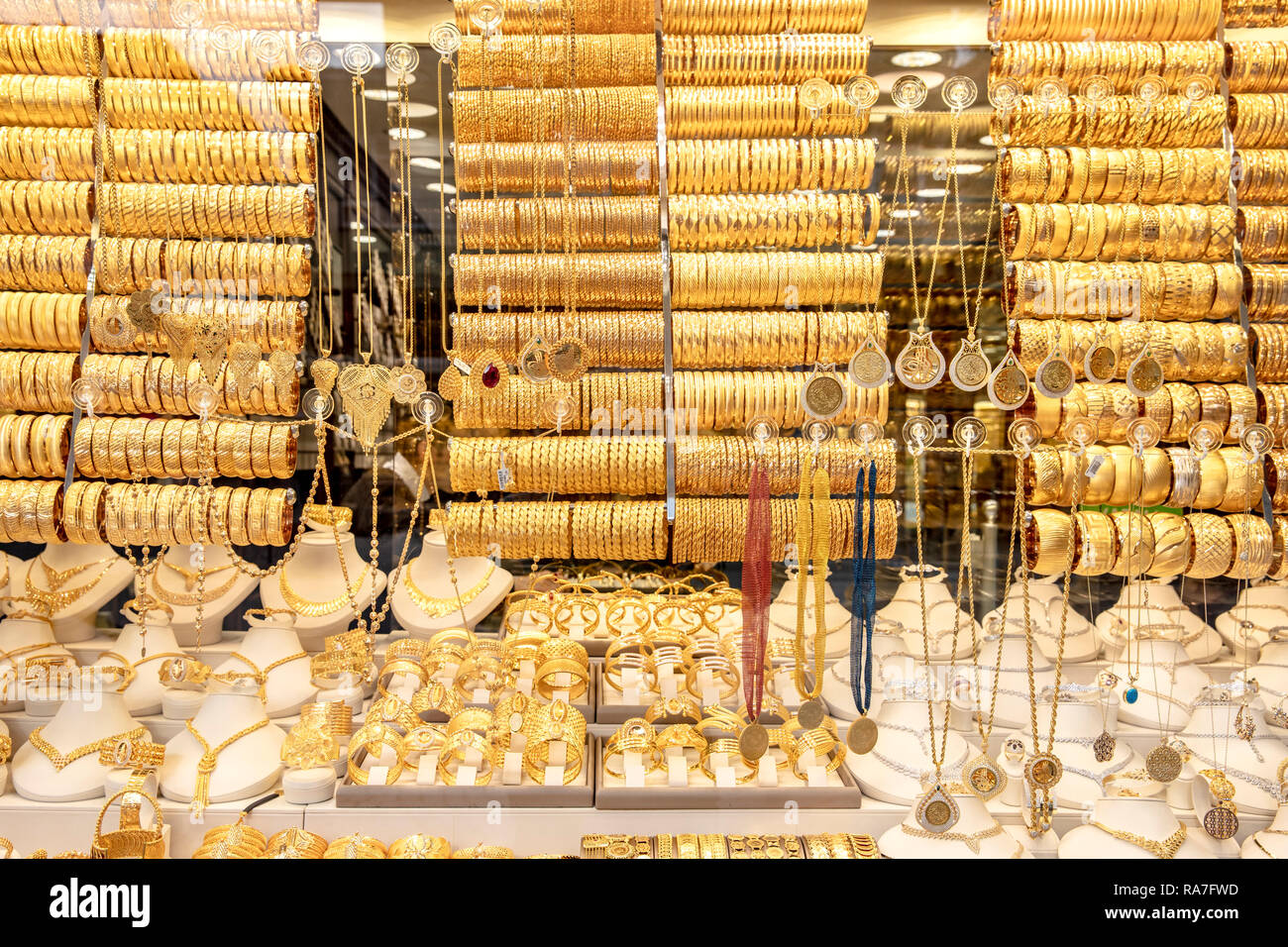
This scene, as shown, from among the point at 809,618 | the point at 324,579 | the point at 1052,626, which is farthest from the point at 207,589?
the point at 1052,626

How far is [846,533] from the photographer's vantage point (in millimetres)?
2195

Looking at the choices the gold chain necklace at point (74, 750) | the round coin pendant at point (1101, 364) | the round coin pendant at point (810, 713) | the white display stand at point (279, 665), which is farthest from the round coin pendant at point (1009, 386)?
the gold chain necklace at point (74, 750)

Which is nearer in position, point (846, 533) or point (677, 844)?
point (677, 844)

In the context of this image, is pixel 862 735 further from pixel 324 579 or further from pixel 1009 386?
pixel 324 579

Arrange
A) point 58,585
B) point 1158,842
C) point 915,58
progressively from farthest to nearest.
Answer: point 58,585, point 915,58, point 1158,842

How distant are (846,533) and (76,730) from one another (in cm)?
174

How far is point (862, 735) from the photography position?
191cm

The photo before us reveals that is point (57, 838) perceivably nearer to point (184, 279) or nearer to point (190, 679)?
point (190, 679)

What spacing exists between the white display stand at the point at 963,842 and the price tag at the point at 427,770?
0.90 metres

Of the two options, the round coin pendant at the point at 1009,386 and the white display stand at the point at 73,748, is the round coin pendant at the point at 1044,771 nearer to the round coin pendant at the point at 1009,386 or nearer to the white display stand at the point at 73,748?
the round coin pendant at the point at 1009,386

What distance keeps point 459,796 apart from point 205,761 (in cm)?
54

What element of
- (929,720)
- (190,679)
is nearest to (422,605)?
(190,679)

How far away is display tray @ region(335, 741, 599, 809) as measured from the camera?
75.1 inches

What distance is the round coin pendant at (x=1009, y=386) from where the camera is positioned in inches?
74.2
